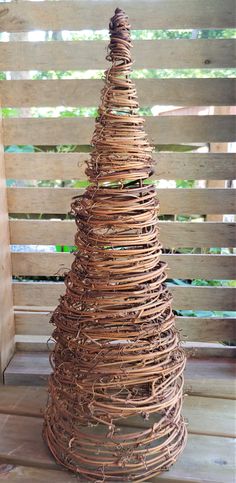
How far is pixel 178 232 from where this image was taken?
1.35 meters

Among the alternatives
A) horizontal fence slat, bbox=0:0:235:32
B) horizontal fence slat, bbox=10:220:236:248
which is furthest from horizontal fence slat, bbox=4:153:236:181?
horizontal fence slat, bbox=0:0:235:32

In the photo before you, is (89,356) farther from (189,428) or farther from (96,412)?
(189,428)

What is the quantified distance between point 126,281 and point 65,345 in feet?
0.67

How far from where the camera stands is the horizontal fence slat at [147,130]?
1283mm

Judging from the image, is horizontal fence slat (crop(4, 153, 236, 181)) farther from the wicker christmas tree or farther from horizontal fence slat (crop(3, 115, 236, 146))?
the wicker christmas tree

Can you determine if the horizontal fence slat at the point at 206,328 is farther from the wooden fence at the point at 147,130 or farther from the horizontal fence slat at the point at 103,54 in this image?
the horizontal fence slat at the point at 103,54

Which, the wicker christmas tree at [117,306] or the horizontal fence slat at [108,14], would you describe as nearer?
the wicker christmas tree at [117,306]

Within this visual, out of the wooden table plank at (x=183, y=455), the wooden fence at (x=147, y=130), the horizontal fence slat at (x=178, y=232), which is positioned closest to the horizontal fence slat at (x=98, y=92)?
the wooden fence at (x=147, y=130)

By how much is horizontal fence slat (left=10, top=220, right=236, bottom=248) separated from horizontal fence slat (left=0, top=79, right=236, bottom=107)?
13.8 inches

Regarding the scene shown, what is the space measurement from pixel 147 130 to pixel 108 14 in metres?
0.33

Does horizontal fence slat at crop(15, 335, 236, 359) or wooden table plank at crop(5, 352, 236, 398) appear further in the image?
horizontal fence slat at crop(15, 335, 236, 359)

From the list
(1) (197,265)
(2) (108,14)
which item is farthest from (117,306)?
(2) (108,14)

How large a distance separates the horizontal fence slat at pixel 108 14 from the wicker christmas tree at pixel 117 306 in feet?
1.15

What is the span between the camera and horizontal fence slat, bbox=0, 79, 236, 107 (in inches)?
49.8
